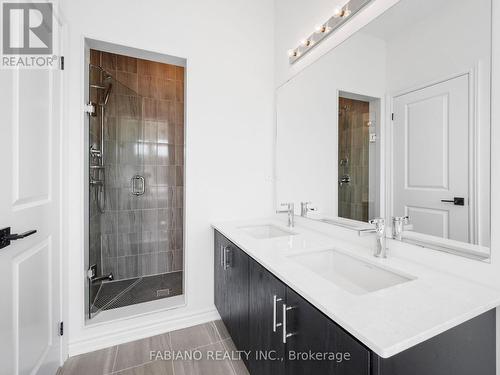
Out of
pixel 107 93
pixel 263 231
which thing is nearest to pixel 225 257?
pixel 263 231

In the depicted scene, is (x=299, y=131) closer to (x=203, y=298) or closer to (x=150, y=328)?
(x=203, y=298)

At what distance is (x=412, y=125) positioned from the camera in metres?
1.20

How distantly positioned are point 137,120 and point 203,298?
6.62 ft

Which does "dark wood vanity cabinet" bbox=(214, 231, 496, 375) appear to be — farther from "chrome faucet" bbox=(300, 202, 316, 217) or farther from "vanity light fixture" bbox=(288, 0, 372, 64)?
"vanity light fixture" bbox=(288, 0, 372, 64)

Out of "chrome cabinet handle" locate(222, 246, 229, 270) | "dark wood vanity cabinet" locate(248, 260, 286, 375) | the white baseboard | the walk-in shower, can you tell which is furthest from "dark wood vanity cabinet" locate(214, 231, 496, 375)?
the walk-in shower

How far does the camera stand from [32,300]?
124 cm

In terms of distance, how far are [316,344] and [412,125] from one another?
107 centimetres

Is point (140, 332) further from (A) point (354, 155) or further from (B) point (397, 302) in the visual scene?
(A) point (354, 155)

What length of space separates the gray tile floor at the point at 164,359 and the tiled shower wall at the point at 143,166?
117 cm

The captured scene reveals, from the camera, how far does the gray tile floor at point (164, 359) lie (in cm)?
153

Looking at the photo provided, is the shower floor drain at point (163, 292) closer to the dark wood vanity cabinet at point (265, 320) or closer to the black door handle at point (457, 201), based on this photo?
the dark wood vanity cabinet at point (265, 320)

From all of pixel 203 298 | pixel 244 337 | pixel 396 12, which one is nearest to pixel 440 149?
pixel 396 12

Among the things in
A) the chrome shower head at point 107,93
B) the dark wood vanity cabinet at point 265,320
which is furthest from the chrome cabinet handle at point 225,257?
the chrome shower head at point 107,93

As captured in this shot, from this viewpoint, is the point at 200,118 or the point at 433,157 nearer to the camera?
the point at 433,157
